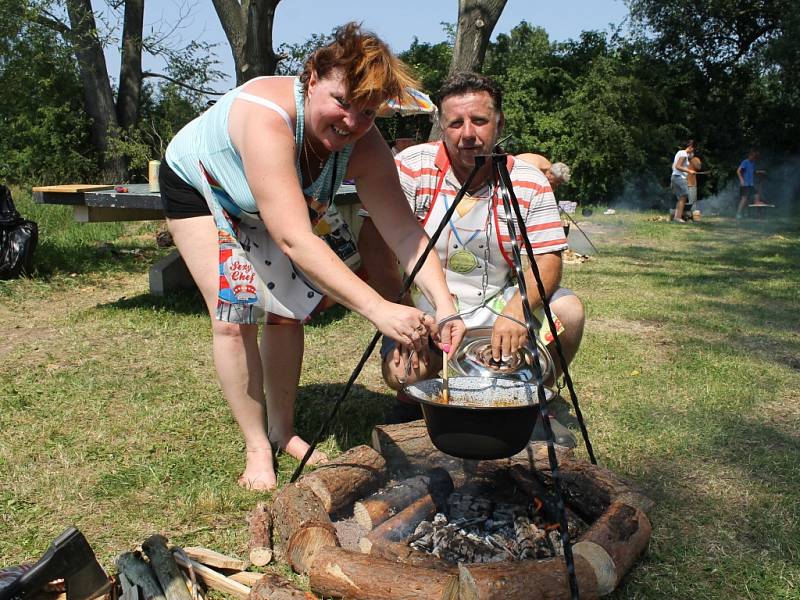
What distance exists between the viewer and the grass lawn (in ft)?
8.49

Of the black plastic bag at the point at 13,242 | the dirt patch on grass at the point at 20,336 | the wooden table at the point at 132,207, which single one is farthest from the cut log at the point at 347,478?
the black plastic bag at the point at 13,242

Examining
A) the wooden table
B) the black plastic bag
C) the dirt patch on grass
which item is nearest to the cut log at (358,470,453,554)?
the wooden table

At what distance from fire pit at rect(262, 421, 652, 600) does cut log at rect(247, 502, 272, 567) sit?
35 mm

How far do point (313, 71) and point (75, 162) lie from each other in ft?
39.1

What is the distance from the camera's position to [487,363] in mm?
2885

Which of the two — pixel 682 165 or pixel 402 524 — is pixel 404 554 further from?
pixel 682 165

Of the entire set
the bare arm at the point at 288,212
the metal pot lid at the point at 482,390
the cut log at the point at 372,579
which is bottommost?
the cut log at the point at 372,579

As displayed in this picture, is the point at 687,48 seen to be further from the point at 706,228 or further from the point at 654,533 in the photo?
the point at 654,533

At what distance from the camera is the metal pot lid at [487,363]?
2.84 metres

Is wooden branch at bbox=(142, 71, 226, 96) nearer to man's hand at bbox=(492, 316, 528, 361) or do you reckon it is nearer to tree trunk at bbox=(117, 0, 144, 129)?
tree trunk at bbox=(117, 0, 144, 129)

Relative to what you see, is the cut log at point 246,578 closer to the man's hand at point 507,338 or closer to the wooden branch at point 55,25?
the man's hand at point 507,338

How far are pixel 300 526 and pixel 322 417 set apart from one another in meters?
1.42

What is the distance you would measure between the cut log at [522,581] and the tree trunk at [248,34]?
8682 millimetres

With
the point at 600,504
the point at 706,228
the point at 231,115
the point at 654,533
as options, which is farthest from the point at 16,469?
the point at 706,228
